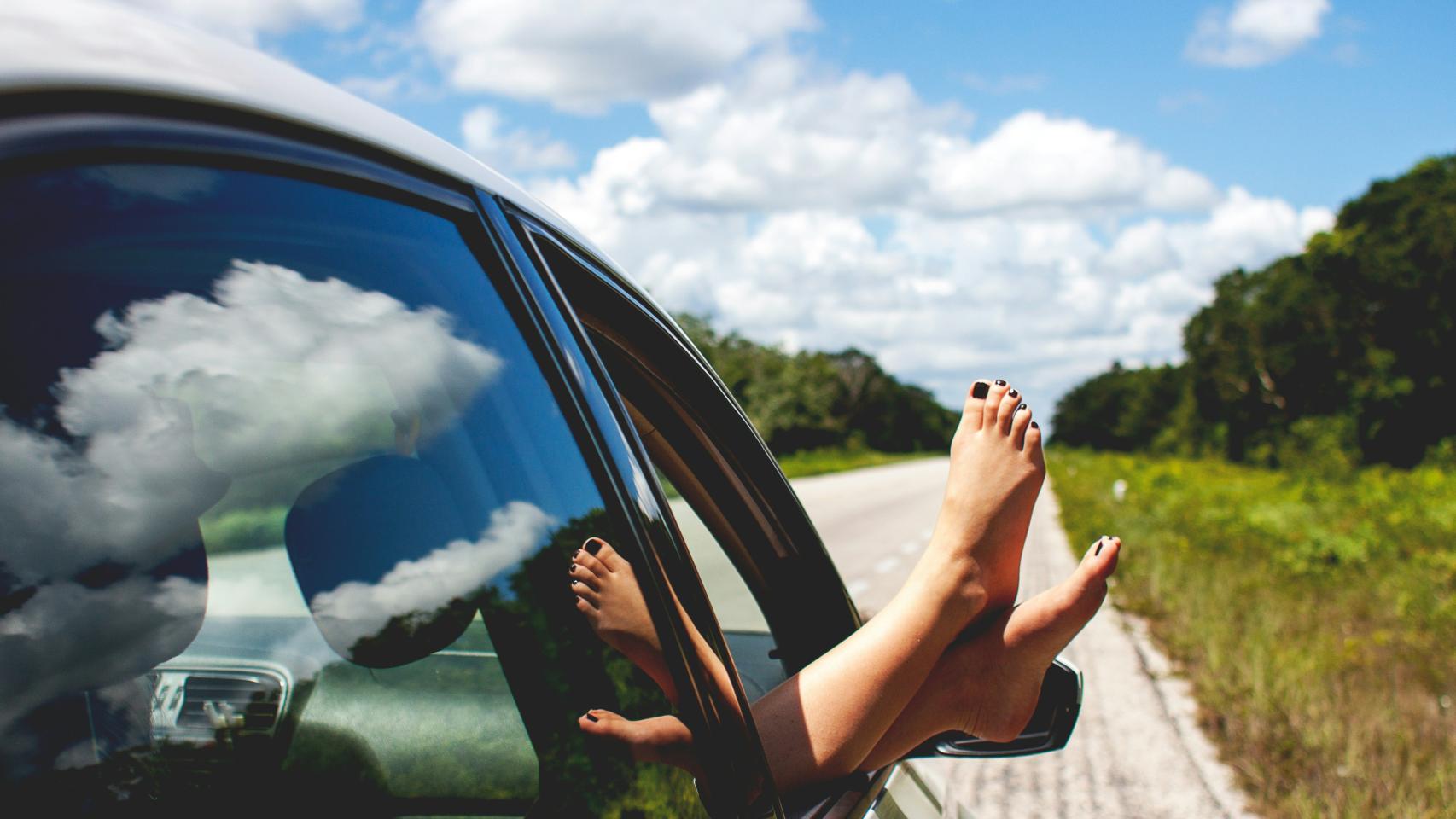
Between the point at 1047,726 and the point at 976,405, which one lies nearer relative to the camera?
the point at 976,405

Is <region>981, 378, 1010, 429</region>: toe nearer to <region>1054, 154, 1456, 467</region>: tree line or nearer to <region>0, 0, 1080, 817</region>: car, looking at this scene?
<region>0, 0, 1080, 817</region>: car

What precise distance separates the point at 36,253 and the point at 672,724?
78 cm

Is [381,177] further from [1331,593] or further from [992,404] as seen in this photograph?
[1331,593]

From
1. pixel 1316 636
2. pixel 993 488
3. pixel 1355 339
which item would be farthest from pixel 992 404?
pixel 1355 339

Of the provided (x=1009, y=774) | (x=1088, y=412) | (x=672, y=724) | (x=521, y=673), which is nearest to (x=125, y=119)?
(x=521, y=673)

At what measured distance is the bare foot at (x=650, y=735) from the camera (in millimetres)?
1178

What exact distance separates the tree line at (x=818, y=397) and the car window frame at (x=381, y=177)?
2021 inches

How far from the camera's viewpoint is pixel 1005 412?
173 centimetres

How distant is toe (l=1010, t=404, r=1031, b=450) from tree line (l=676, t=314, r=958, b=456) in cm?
5095

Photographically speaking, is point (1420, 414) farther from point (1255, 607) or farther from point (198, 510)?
point (198, 510)

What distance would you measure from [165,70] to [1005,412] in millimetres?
1214

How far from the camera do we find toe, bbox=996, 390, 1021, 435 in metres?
1.73

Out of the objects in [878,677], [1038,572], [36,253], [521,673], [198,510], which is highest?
[36,253]

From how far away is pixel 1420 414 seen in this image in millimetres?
55781
